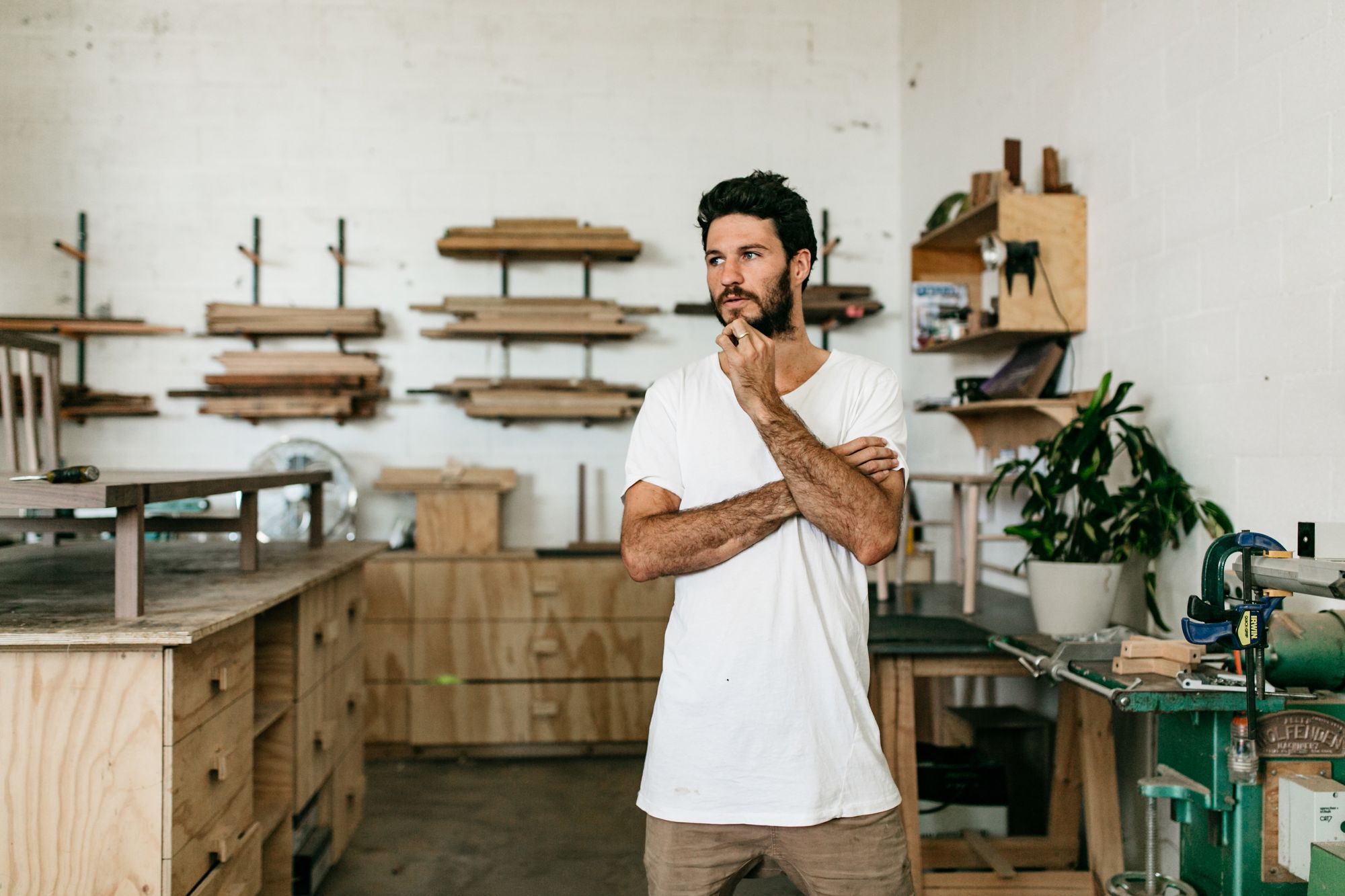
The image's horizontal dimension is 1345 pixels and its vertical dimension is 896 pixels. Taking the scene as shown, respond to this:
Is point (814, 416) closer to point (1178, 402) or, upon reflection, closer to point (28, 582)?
point (1178, 402)

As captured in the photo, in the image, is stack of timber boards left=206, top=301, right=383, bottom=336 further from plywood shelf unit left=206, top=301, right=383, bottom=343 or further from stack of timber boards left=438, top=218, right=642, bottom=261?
stack of timber boards left=438, top=218, right=642, bottom=261

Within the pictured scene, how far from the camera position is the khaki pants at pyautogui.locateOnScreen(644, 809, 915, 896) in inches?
56.0

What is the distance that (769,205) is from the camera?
1.60 metres

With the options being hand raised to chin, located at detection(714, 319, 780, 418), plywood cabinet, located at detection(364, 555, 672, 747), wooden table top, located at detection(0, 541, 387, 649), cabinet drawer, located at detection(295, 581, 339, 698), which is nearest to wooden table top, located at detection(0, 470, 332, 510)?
wooden table top, located at detection(0, 541, 387, 649)

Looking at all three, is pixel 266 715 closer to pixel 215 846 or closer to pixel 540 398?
pixel 215 846

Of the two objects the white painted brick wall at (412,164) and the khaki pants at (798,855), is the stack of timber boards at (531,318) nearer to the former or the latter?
the white painted brick wall at (412,164)

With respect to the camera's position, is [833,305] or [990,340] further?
[833,305]

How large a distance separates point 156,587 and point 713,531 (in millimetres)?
1338

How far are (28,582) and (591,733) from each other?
235 centimetres

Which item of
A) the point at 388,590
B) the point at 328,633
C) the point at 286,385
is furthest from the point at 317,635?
the point at 286,385

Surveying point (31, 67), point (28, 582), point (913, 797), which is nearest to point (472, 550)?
point (28, 582)

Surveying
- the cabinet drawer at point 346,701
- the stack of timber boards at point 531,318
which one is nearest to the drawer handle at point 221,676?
the cabinet drawer at point 346,701

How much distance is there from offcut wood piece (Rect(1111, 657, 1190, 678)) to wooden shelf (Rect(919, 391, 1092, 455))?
973 millimetres

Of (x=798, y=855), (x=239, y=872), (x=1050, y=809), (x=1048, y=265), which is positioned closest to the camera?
(x=798, y=855)
